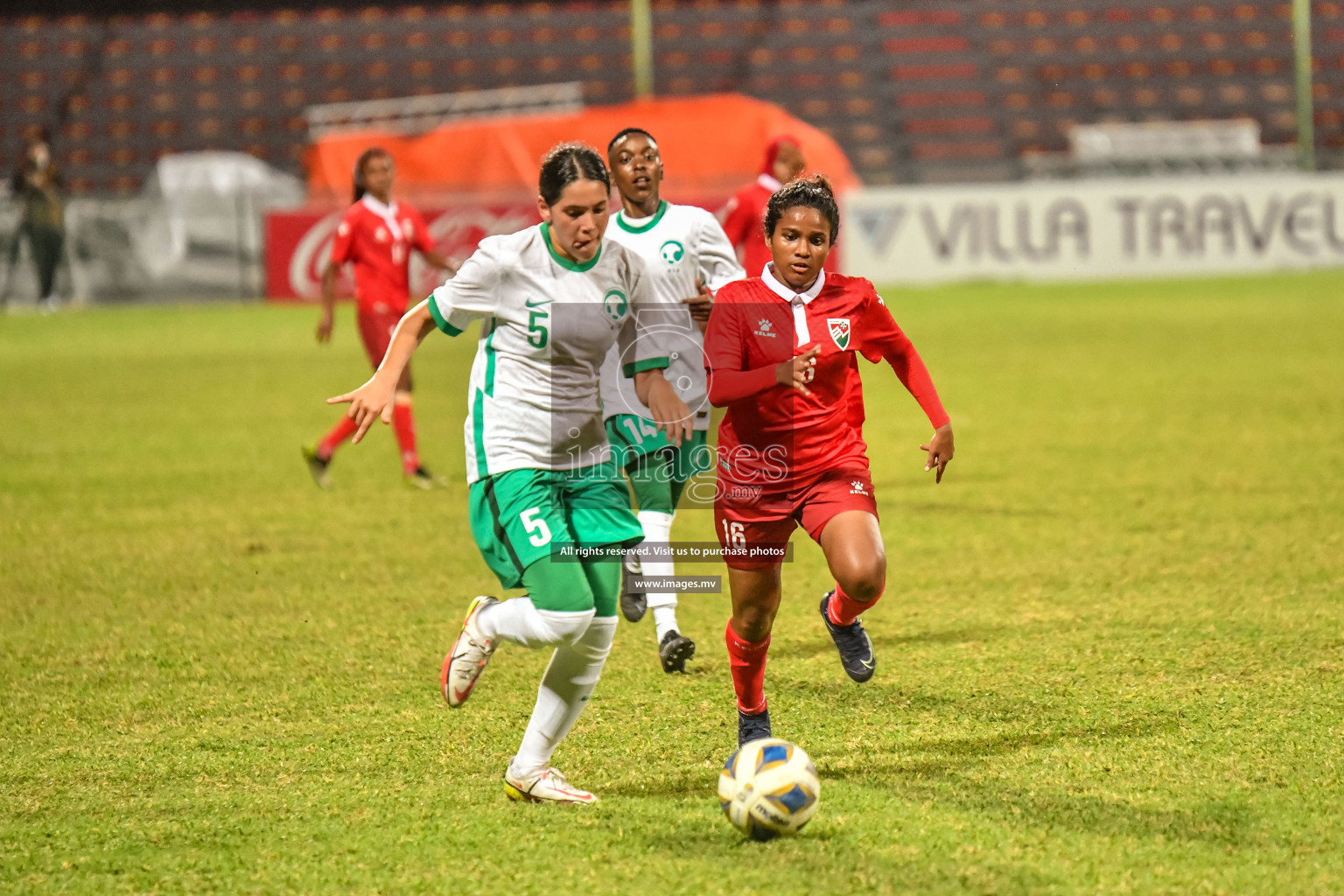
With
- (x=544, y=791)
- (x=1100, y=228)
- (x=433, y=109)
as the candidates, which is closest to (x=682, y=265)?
(x=544, y=791)

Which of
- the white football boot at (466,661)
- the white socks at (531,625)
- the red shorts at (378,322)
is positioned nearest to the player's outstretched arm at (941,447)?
the white socks at (531,625)

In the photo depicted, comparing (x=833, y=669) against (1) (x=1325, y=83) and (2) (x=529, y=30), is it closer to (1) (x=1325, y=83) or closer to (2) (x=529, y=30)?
(2) (x=529, y=30)

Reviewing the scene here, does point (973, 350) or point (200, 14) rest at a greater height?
point (200, 14)

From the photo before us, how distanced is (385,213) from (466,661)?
20.7 ft

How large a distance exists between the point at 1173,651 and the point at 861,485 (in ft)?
A: 5.74

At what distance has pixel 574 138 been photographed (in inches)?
982

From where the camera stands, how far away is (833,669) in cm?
549

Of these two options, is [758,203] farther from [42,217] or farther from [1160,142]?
[1160,142]

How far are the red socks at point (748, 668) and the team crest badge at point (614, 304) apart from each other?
3.16ft

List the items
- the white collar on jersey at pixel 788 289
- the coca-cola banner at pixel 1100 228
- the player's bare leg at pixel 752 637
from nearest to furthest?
the player's bare leg at pixel 752 637 < the white collar on jersey at pixel 788 289 < the coca-cola banner at pixel 1100 228

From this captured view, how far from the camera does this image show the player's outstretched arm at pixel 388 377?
4094mm

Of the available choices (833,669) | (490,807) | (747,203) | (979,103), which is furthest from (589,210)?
(979,103)

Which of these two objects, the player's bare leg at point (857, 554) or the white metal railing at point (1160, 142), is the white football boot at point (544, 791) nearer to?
the player's bare leg at point (857, 554)

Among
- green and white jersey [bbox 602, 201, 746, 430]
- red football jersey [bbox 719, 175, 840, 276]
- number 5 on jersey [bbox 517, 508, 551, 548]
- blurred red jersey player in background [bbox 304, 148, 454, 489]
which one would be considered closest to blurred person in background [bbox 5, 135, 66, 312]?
blurred red jersey player in background [bbox 304, 148, 454, 489]
